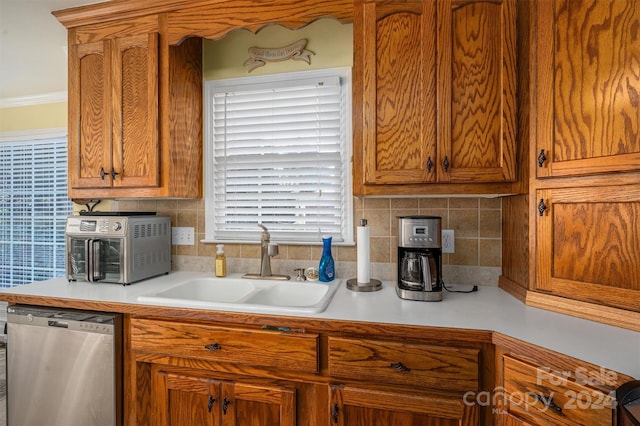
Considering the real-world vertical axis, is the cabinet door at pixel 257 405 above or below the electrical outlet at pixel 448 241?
below

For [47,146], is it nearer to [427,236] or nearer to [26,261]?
[26,261]

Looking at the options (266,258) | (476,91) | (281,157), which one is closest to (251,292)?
(266,258)

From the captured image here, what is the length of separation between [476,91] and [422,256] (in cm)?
76

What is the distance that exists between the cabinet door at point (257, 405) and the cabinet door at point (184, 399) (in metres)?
0.05

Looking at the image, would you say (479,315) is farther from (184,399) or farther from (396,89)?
(184,399)

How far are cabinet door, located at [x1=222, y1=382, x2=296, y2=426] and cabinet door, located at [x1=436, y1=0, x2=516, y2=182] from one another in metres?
1.14

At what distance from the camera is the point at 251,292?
1.71 metres

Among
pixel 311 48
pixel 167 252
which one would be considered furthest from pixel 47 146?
pixel 311 48

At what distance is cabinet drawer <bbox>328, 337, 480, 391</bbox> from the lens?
3.66ft

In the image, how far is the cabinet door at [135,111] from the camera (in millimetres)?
1790

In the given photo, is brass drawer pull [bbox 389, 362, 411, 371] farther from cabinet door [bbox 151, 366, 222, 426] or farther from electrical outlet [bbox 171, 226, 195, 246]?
electrical outlet [bbox 171, 226, 195, 246]

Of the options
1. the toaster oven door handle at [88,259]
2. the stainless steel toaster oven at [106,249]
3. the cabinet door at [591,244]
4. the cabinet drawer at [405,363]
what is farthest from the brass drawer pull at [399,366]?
the toaster oven door handle at [88,259]

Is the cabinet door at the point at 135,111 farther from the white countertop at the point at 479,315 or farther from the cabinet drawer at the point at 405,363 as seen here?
the cabinet drawer at the point at 405,363

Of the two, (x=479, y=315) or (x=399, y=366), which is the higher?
(x=479, y=315)
